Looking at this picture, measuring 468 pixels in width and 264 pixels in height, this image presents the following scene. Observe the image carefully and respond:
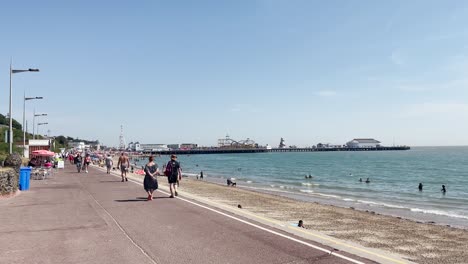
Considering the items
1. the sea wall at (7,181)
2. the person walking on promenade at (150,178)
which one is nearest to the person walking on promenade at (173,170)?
the person walking on promenade at (150,178)

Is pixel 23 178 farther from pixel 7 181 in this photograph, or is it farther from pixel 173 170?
pixel 173 170

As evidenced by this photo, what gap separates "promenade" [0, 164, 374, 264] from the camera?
7168 millimetres

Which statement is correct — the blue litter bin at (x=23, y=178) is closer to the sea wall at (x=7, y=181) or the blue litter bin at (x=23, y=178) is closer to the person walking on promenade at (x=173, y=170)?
the sea wall at (x=7, y=181)

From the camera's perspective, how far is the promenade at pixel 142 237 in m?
7.17

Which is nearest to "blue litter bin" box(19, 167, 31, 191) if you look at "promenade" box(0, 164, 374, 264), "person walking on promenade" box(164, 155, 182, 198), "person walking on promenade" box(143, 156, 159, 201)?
"promenade" box(0, 164, 374, 264)

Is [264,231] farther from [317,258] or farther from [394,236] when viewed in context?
[394,236]

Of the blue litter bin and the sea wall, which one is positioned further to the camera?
the blue litter bin

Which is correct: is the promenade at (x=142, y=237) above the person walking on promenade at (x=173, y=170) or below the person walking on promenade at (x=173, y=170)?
below

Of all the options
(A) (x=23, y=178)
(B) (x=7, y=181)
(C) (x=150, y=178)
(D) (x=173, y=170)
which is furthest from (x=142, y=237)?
(A) (x=23, y=178)

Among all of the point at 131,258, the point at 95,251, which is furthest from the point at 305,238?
the point at 95,251

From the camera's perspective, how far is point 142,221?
10.7m

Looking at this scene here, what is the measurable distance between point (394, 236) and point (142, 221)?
6.76 meters

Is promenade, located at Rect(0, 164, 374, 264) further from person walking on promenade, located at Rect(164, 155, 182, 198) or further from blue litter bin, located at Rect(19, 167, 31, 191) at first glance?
blue litter bin, located at Rect(19, 167, 31, 191)

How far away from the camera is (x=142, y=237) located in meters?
8.75
